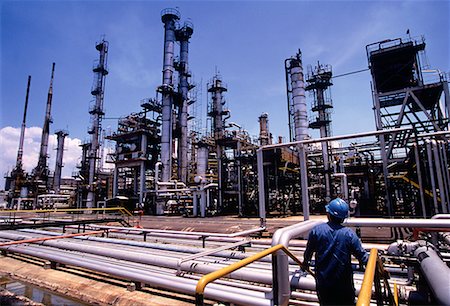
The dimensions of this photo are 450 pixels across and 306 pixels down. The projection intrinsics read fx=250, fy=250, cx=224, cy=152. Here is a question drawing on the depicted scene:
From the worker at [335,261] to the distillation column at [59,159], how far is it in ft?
171

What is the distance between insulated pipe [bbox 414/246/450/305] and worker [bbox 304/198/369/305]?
2.24 ft

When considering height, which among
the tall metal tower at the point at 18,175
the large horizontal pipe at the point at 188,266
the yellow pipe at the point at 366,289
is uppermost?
the tall metal tower at the point at 18,175

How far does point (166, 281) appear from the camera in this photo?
13.2 ft

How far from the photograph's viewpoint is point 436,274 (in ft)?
9.15

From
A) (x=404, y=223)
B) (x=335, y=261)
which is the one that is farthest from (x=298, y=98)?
(x=335, y=261)

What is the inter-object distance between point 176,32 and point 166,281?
124ft

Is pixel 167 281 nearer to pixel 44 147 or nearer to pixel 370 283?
pixel 370 283

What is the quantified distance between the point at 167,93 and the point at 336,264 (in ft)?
103

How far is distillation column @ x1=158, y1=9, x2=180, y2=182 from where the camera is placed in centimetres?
3006

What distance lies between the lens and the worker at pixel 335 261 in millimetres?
2771

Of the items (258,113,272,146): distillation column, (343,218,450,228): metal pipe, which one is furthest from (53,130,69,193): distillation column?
(343,218,450,228): metal pipe

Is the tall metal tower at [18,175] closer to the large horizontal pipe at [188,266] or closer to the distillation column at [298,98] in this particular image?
the distillation column at [298,98]

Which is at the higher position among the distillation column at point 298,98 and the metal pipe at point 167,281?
the distillation column at point 298,98

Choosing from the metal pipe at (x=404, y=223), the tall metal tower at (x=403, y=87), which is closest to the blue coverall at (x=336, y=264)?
the metal pipe at (x=404, y=223)
